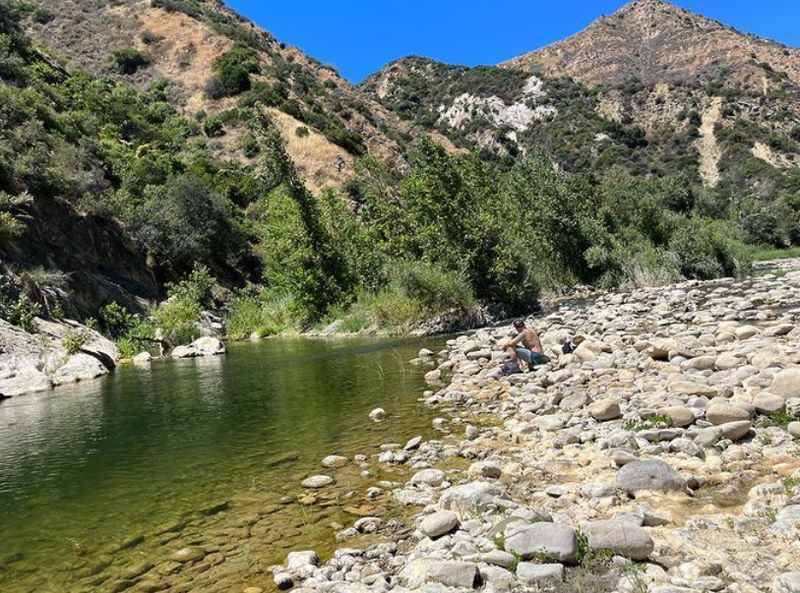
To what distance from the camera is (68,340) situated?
25.3 m

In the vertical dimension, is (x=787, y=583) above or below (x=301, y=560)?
above

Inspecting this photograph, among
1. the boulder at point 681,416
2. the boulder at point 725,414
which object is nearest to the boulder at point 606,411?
the boulder at point 681,416

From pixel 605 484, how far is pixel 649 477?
0.45m

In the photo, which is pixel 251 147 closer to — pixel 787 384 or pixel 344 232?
pixel 344 232

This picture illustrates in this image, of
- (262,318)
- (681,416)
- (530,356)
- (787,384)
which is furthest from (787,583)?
(262,318)

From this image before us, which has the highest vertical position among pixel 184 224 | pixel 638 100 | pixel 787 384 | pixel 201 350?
pixel 638 100

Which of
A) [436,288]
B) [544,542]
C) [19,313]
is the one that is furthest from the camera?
[436,288]

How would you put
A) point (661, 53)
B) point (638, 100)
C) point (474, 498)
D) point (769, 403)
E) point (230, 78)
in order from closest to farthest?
point (474, 498) < point (769, 403) < point (230, 78) < point (638, 100) < point (661, 53)

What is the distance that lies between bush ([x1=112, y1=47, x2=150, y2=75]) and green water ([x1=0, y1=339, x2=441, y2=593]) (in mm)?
78281

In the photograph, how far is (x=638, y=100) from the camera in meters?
110

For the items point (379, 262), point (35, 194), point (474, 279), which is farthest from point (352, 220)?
point (35, 194)

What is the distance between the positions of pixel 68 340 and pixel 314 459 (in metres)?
20.7

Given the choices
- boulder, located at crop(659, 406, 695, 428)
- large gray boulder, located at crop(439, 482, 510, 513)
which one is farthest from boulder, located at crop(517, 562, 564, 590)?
boulder, located at crop(659, 406, 695, 428)

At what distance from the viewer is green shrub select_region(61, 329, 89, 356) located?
82.2 ft
